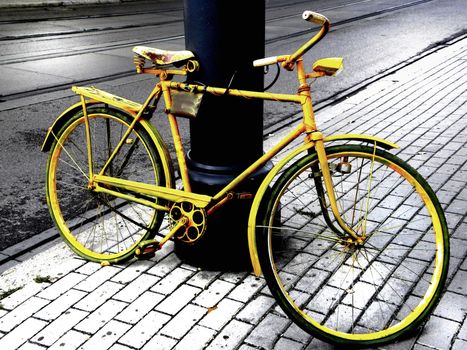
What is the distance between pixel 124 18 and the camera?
58.5 ft

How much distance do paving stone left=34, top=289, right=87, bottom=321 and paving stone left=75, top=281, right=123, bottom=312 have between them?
5 centimetres

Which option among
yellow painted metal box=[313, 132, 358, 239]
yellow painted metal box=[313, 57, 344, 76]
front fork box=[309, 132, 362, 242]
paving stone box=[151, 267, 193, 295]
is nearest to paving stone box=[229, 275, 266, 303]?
paving stone box=[151, 267, 193, 295]

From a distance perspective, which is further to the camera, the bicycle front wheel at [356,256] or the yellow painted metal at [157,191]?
the yellow painted metal at [157,191]

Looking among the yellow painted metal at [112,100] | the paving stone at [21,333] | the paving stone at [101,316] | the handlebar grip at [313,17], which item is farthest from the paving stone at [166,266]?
the handlebar grip at [313,17]

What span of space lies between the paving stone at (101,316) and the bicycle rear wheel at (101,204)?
0.45 m

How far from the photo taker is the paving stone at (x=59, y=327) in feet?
10.2

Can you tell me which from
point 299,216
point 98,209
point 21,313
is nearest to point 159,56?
point 98,209

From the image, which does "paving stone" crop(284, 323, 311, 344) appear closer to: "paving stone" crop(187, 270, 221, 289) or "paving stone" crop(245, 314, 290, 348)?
"paving stone" crop(245, 314, 290, 348)

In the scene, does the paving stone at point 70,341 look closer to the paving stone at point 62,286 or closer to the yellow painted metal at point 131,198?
the paving stone at point 62,286

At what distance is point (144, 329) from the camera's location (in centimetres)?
317

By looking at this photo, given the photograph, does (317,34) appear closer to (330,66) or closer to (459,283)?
(330,66)

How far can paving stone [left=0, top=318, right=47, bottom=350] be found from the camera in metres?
3.07

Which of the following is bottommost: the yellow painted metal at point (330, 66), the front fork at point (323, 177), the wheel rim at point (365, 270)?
the wheel rim at point (365, 270)

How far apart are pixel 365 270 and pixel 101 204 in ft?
6.27
